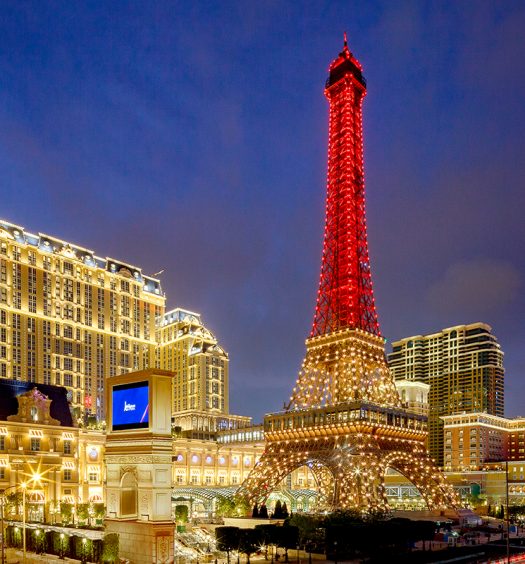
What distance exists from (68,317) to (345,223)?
7087 centimetres

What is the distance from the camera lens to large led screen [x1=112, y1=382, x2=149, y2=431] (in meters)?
43.6

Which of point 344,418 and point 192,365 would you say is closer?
point 344,418

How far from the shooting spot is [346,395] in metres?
88.4

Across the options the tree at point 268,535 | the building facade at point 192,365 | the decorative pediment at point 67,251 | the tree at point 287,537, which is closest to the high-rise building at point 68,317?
the decorative pediment at point 67,251

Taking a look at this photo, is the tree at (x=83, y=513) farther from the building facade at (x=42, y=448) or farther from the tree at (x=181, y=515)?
the tree at (x=181, y=515)

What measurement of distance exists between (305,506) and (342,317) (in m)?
37.3

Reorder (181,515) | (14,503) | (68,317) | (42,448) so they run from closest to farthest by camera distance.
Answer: (14,503), (181,515), (42,448), (68,317)

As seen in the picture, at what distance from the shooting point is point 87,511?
73125 mm

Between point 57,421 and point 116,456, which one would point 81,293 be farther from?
point 116,456

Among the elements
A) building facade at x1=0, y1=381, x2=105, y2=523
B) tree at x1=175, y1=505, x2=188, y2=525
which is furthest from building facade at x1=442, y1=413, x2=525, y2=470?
tree at x1=175, y1=505, x2=188, y2=525

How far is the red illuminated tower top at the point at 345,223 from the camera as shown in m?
96.4

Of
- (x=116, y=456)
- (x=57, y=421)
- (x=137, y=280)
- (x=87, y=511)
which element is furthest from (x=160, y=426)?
(x=137, y=280)

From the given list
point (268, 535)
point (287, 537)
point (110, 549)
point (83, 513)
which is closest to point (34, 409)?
point (83, 513)

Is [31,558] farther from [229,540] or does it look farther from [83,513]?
[83,513]
